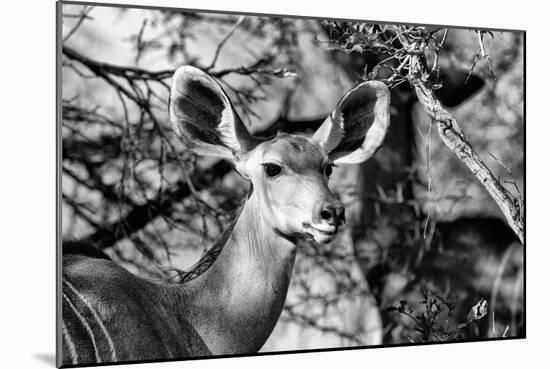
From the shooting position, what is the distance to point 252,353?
5145 mm

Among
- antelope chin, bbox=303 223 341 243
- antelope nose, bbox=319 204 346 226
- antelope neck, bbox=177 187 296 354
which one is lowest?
antelope neck, bbox=177 187 296 354

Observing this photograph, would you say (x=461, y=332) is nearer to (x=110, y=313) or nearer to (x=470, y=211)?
(x=470, y=211)

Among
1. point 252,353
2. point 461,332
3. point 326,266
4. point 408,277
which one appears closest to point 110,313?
point 252,353

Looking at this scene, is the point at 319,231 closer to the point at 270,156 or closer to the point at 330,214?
the point at 330,214

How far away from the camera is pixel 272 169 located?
16.7 ft

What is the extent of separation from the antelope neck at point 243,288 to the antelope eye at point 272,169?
0.12 m

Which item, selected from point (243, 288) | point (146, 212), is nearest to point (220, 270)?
point (243, 288)

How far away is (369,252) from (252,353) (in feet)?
2.90

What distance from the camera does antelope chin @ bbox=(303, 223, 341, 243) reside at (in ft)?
16.1

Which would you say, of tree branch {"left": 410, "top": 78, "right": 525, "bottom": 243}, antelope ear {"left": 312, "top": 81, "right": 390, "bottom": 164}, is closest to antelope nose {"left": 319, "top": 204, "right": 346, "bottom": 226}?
antelope ear {"left": 312, "top": 81, "right": 390, "bottom": 164}

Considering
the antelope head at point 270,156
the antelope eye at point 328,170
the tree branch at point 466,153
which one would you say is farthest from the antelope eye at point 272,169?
the tree branch at point 466,153

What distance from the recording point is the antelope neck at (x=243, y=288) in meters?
5.00

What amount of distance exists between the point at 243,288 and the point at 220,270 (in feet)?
0.47

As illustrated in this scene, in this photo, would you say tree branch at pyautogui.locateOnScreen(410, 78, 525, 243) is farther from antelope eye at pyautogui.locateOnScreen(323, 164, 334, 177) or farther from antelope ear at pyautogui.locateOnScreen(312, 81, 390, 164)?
antelope eye at pyautogui.locateOnScreen(323, 164, 334, 177)
